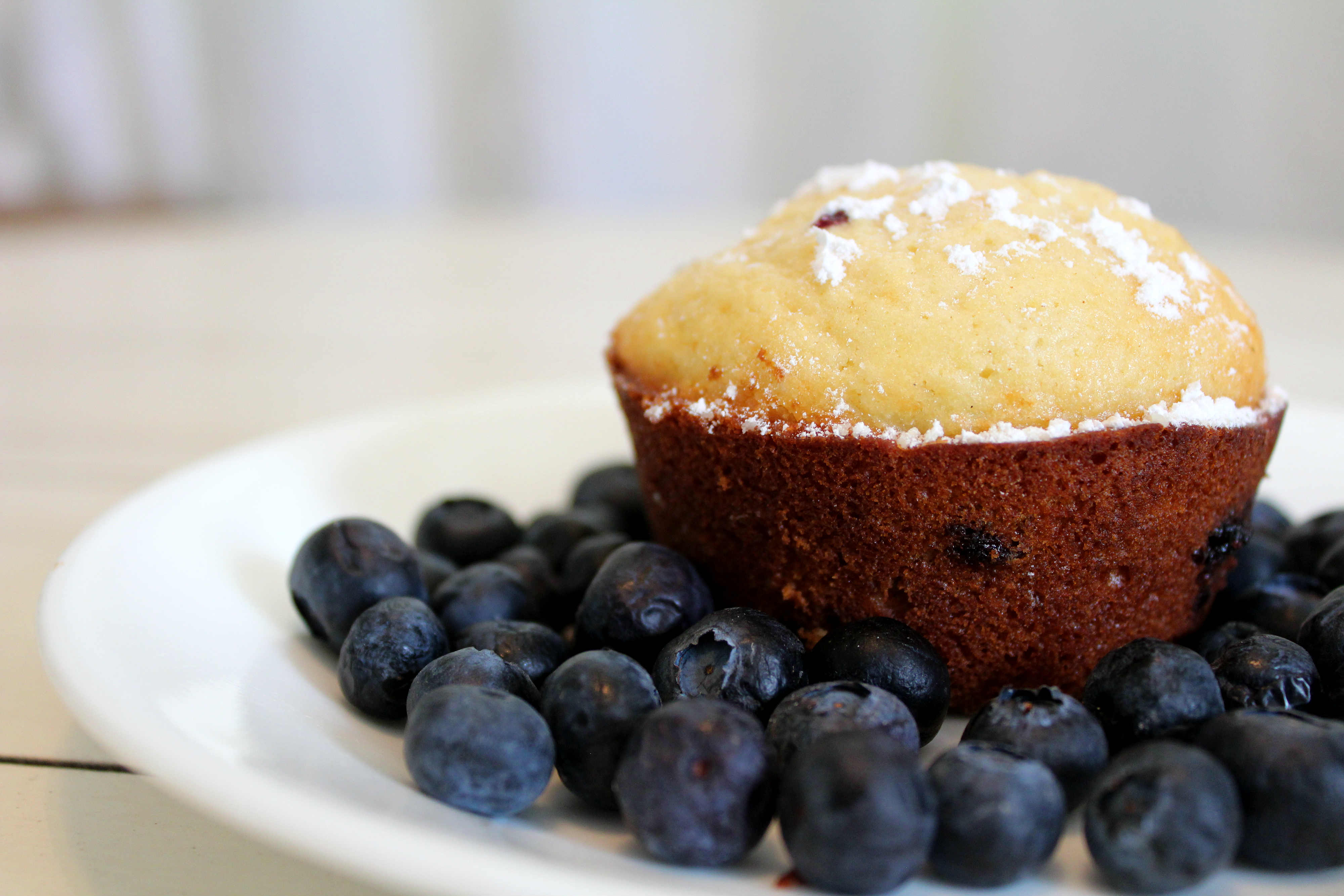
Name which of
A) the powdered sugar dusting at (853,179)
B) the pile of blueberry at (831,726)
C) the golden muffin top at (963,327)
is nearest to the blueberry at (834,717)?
the pile of blueberry at (831,726)

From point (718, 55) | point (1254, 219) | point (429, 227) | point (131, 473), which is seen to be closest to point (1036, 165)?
Result: point (1254, 219)

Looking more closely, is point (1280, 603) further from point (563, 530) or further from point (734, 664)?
point (563, 530)

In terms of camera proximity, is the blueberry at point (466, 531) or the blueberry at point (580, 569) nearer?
the blueberry at point (580, 569)

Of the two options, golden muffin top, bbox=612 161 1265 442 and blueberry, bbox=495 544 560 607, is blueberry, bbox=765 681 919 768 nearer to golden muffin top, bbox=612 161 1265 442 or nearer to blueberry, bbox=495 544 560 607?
golden muffin top, bbox=612 161 1265 442

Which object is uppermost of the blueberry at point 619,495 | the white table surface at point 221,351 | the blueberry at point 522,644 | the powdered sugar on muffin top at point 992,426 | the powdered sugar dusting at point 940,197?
the powdered sugar dusting at point 940,197

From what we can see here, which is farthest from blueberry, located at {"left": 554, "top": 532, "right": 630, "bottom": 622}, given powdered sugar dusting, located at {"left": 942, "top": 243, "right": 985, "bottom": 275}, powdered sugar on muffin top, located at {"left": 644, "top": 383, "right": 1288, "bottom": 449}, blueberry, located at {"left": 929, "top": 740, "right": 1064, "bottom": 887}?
blueberry, located at {"left": 929, "top": 740, "right": 1064, "bottom": 887}

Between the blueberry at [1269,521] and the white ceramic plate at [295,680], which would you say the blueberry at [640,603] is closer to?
the white ceramic plate at [295,680]

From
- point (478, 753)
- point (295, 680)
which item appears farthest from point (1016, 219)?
point (295, 680)
